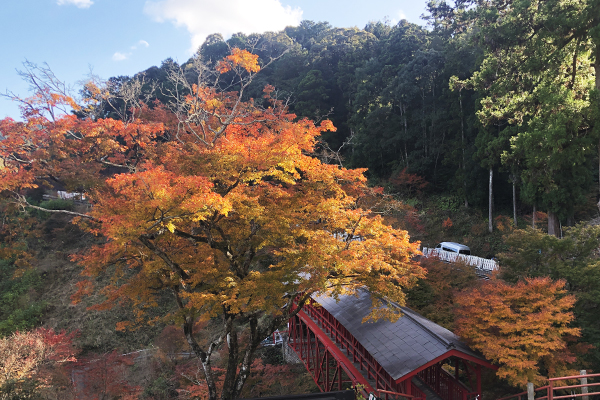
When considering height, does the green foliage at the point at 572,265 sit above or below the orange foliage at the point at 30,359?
above

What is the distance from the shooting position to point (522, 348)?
284 inches

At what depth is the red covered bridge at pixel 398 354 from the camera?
7301mm

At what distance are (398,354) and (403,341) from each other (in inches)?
18.7

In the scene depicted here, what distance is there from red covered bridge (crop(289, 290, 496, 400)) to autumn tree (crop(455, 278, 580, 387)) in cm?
48

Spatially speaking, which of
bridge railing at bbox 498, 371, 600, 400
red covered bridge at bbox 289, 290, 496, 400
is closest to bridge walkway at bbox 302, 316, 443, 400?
red covered bridge at bbox 289, 290, 496, 400

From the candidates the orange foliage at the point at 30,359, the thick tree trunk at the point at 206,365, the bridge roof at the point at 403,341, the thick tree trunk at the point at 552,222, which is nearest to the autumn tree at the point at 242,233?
the thick tree trunk at the point at 206,365

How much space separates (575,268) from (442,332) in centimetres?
401

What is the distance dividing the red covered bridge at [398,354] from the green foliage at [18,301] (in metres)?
19.7

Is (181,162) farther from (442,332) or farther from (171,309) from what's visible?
(171,309)

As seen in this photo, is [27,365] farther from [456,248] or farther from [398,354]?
[456,248]

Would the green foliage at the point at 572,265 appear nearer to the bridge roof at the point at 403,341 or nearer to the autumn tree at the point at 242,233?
the bridge roof at the point at 403,341

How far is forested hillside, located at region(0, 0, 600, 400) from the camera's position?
8.03m

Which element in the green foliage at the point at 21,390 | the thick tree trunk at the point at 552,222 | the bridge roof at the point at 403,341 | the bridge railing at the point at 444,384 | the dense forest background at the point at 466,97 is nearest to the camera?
the bridge roof at the point at 403,341

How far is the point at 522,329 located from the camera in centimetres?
715
